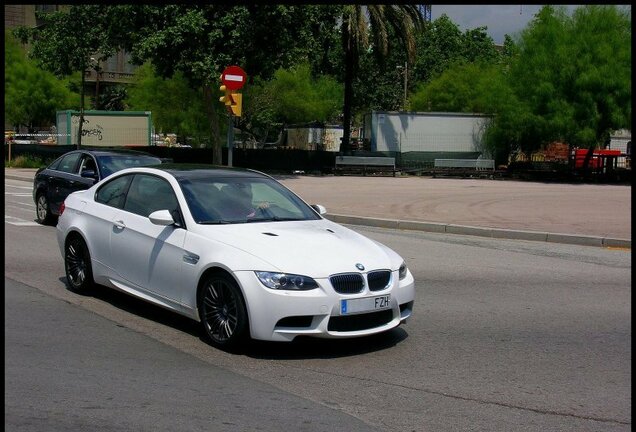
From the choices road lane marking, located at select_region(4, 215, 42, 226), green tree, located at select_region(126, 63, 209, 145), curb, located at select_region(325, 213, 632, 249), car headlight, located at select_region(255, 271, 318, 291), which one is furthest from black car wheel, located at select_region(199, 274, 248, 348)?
green tree, located at select_region(126, 63, 209, 145)

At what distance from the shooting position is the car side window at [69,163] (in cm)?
1496

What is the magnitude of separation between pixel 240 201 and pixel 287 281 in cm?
160

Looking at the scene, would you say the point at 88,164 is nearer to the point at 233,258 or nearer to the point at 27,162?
the point at 233,258

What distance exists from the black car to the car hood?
25.2ft

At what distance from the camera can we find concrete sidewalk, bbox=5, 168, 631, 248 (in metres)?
15.2

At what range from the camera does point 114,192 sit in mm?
8539

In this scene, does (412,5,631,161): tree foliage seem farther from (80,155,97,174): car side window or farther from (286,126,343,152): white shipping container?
(80,155,97,174): car side window

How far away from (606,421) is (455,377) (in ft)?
4.03

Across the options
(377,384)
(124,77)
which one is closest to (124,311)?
(377,384)

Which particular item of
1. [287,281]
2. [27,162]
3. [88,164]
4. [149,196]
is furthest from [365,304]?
[27,162]

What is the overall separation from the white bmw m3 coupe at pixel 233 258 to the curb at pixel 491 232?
760cm

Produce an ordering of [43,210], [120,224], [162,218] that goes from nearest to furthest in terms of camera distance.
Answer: [162,218], [120,224], [43,210]

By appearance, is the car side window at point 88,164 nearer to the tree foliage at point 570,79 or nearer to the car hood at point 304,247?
the car hood at point 304,247

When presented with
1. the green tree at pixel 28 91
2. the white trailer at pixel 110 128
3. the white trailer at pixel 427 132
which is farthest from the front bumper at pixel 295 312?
the green tree at pixel 28 91
